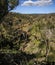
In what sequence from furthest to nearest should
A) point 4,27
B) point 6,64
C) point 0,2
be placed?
point 4,27, point 6,64, point 0,2

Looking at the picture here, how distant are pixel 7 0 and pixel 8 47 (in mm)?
6200

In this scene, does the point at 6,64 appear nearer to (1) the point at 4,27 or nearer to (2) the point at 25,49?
(2) the point at 25,49

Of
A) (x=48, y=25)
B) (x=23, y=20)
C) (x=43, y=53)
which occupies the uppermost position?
(x=48, y=25)

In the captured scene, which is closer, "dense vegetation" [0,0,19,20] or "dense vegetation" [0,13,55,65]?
"dense vegetation" [0,0,19,20]

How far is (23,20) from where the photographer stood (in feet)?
75.4

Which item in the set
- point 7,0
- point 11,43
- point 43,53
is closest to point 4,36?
point 11,43

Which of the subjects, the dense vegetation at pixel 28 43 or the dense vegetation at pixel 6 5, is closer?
the dense vegetation at pixel 6 5

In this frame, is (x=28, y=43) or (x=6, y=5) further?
(x=28, y=43)

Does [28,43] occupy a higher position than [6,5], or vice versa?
[6,5]

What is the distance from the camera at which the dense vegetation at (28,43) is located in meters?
10.4

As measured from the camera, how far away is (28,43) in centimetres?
1639

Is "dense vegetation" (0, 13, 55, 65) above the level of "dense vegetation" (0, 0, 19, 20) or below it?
below

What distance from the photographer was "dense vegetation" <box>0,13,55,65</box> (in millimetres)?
10412

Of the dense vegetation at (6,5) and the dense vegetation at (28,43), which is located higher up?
the dense vegetation at (6,5)
